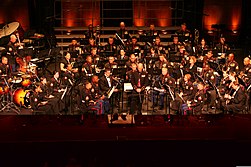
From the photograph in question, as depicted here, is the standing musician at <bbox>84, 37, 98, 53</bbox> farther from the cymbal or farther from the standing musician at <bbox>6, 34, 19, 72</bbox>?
the cymbal

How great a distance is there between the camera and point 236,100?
11.1m

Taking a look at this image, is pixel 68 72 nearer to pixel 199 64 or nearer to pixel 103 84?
pixel 103 84

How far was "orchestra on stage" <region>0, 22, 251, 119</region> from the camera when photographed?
11.2 metres

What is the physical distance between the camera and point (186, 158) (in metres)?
7.61

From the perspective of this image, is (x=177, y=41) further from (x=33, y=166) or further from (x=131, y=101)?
(x=33, y=166)

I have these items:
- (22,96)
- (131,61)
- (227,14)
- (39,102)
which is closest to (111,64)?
(131,61)

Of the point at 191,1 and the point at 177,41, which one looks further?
the point at 191,1

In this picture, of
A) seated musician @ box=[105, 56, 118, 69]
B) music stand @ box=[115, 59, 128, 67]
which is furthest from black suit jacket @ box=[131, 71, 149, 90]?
seated musician @ box=[105, 56, 118, 69]

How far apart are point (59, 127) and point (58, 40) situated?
35.0 feet

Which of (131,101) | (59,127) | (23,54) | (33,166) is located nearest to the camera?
(33,166)

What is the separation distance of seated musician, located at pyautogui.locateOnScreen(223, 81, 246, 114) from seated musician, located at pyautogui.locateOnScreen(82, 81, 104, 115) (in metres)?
3.27

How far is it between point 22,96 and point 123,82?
9.08 feet

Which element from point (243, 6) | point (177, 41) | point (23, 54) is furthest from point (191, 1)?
point (23, 54)

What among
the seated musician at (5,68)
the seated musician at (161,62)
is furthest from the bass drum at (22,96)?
the seated musician at (161,62)
